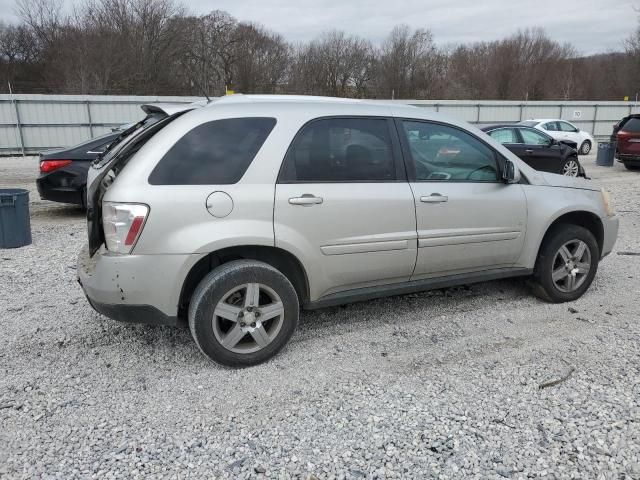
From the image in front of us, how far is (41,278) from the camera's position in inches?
206

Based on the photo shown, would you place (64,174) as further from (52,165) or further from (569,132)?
(569,132)

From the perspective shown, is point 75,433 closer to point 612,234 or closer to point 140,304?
point 140,304

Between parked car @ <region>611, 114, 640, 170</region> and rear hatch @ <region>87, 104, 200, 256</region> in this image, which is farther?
parked car @ <region>611, 114, 640, 170</region>

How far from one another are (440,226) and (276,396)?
5.76 ft

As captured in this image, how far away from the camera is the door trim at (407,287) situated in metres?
3.61

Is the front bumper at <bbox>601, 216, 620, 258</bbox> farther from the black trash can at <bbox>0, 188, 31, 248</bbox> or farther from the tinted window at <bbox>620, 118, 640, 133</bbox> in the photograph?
the tinted window at <bbox>620, 118, 640, 133</bbox>

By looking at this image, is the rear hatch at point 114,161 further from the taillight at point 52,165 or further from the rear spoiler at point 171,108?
the taillight at point 52,165

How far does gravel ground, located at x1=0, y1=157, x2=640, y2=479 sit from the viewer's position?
2.50m

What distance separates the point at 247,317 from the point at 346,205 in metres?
1.00

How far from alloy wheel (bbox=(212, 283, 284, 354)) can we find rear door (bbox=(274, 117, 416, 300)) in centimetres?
33

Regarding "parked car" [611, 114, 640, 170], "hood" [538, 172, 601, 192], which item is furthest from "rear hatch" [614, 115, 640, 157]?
"hood" [538, 172, 601, 192]

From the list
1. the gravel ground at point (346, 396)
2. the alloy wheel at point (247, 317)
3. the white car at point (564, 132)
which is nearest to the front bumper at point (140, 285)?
the alloy wheel at point (247, 317)

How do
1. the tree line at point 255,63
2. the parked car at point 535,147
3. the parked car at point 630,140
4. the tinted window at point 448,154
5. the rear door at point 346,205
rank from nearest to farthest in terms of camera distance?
the rear door at point 346,205, the tinted window at point 448,154, the parked car at point 535,147, the parked car at point 630,140, the tree line at point 255,63

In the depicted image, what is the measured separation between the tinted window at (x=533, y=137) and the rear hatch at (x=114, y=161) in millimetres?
11475
